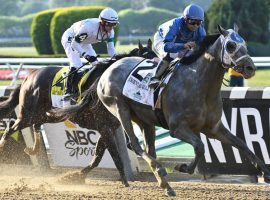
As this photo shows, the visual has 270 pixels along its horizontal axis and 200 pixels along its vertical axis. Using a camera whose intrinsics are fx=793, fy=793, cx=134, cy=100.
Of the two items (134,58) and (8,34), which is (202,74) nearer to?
(134,58)

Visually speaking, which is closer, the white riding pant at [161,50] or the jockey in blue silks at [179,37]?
the jockey in blue silks at [179,37]

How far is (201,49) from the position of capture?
6812 mm

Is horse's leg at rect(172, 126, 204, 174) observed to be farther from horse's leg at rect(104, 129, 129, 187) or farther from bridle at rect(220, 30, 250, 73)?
horse's leg at rect(104, 129, 129, 187)

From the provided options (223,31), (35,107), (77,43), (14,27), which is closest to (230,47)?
(223,31)

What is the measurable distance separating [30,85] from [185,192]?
2.36 metres

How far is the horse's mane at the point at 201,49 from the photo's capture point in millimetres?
6762

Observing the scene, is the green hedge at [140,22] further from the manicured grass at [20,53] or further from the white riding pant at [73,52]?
the white riding pant at [73,52]

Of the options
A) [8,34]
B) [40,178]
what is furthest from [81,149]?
[8,34]

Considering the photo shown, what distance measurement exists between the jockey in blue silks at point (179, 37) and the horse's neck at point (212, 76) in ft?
0.93

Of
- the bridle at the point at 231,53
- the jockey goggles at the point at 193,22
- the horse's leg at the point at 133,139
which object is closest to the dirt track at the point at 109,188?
the horse's leg at the point at 133,139

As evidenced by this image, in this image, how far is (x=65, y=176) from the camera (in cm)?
808

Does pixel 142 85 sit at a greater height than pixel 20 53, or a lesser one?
greater

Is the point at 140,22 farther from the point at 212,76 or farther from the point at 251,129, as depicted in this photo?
the point at 212,76

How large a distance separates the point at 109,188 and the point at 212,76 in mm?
1676
